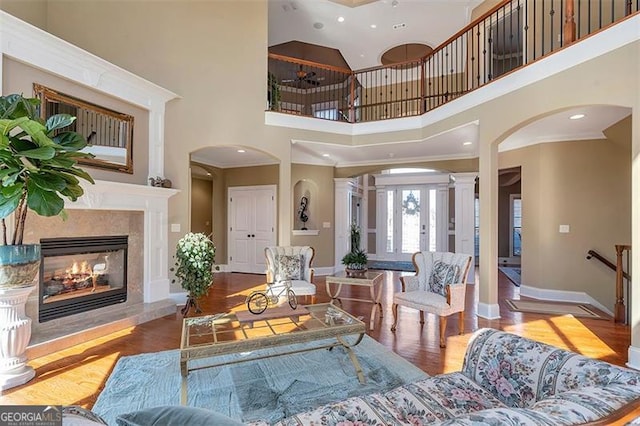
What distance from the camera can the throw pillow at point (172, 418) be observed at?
0.80 meters

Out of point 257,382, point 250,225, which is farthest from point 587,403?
point 250,225

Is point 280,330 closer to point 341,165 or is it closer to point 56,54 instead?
point 56,54

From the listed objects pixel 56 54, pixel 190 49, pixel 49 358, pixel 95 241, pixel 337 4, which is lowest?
pixel 49 358

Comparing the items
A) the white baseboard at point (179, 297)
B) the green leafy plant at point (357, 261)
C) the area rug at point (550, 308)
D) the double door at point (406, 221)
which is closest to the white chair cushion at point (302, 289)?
the green leafy plant at point (357, 261)

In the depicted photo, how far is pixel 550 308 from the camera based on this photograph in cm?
477

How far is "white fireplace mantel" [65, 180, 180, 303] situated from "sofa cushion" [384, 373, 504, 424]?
150 inches

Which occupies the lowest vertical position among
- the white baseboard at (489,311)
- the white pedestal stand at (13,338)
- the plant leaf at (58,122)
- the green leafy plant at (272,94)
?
the white baseboard at (489,311)

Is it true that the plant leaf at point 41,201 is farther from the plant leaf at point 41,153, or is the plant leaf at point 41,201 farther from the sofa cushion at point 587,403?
the sofa cushion at point 587,403

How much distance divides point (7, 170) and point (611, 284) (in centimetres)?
721

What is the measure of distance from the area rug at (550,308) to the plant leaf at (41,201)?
18.1 feet

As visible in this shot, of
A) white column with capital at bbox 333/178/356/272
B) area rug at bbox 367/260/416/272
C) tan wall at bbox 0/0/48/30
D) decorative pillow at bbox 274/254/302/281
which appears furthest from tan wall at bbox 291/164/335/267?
tan wall at bbox 0/0/48/30

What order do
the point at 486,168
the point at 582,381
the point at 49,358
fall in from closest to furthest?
the point at 582,381
the point at 49,358
the point at 486,168

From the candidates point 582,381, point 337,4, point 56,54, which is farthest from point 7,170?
point 337,4

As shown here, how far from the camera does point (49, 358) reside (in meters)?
2.95
